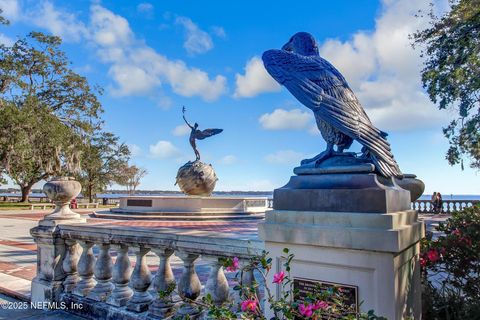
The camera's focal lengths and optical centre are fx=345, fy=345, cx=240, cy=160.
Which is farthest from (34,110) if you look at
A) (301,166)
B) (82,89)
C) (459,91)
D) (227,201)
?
(301,166)

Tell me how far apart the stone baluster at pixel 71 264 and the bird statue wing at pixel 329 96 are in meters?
3.41

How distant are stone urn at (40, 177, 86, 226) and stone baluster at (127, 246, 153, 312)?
1.53m

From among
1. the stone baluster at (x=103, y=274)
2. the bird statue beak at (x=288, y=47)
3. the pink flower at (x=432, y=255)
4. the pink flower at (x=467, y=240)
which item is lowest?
the stone baluster at (x=103, y=274)

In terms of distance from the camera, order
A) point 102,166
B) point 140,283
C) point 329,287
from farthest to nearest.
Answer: point 102,166 → point 140,283 → point 329,287

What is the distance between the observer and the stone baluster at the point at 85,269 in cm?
410

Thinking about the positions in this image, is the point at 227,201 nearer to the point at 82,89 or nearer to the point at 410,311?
the point at 410,311

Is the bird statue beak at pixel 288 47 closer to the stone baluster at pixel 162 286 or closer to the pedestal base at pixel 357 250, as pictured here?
the pedestal base at pixel 357 250

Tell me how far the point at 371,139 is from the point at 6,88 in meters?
31.6

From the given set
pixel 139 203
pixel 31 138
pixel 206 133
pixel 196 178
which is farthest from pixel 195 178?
pixel 31 138

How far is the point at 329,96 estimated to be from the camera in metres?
2.47

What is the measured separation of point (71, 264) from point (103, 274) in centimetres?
75

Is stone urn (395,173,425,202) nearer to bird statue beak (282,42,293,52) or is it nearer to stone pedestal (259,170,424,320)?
stone pedestal (259,170,424,320)

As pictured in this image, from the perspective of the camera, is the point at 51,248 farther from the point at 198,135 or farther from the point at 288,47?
the point at 198,135

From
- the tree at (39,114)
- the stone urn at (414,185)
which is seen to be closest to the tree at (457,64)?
the stone urn at (414,185)
